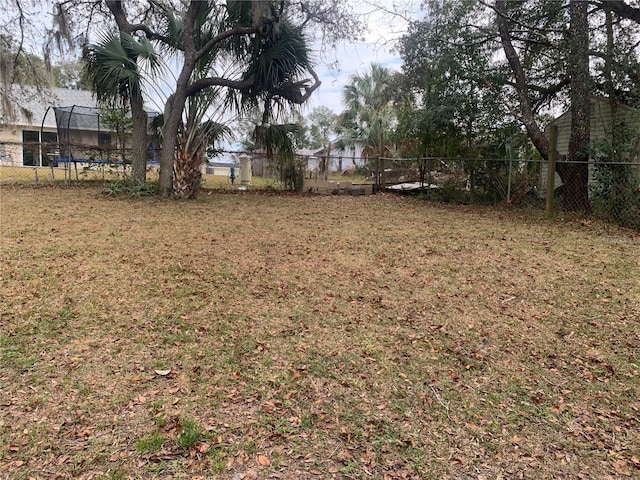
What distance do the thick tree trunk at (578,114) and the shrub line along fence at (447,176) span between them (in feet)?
0.67

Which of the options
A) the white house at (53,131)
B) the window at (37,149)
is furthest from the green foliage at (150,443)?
the window at (37,149)

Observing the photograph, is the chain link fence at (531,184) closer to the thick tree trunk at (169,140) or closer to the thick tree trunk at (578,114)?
the thick tree trunk at (578,114)

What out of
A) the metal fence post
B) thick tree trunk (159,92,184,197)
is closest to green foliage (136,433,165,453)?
the metal fence post

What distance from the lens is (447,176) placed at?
10.6 m

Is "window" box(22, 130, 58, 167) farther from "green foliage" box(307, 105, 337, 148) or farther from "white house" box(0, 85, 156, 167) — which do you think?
"green foliage" box(307, 105, 337, 148)

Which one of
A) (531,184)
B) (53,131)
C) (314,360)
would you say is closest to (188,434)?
(314,360)

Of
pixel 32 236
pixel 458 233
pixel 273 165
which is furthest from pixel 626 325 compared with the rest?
pixel 273 165

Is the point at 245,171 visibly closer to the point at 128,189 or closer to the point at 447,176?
the point at 128,189

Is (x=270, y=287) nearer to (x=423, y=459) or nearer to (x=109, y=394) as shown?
(x=109, y=394)

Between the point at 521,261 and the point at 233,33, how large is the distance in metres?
6.99

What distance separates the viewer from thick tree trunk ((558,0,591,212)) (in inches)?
289

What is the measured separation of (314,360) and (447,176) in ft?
29.3

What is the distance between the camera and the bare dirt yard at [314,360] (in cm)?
184

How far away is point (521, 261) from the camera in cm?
476
